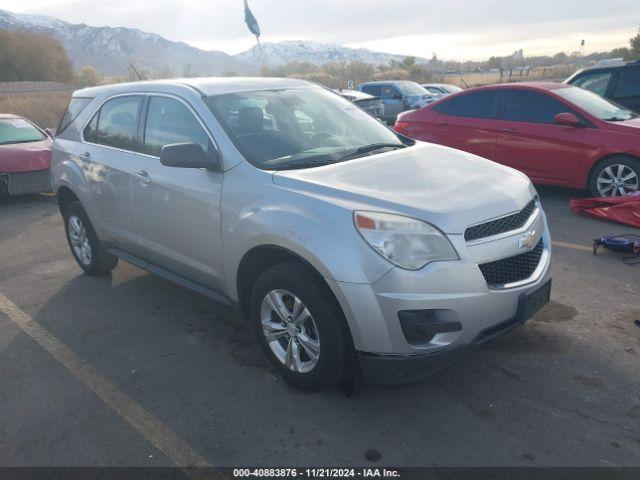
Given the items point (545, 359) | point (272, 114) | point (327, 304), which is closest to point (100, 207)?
point (272, 114)

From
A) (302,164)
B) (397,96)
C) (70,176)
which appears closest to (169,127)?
(302,164)

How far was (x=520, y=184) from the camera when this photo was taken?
351 cm

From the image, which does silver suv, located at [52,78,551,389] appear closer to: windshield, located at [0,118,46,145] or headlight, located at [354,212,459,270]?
headlight, located at [354,212,459,270]

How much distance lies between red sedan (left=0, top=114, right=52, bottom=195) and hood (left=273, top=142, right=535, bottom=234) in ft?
24.9

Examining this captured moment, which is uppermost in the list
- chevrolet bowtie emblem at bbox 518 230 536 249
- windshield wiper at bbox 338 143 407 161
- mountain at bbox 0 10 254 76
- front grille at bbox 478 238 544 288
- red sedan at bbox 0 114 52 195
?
windshield wiper at bbox 338 143 407 161

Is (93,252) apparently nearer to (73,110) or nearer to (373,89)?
(73,110)

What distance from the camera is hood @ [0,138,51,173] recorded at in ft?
30.0

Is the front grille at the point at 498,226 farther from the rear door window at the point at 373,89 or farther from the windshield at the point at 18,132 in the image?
the rear door window at the point at 373,89

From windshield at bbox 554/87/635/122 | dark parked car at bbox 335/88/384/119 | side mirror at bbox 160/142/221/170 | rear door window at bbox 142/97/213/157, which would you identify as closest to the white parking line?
side mirror at bbox 160/142/221/170

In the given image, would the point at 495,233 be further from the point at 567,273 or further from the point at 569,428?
the point at 567,273

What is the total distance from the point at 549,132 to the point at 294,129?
185 inches

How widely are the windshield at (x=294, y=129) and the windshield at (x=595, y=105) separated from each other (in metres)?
4.18

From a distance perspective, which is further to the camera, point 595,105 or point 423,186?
point 595,105

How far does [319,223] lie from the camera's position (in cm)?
295
